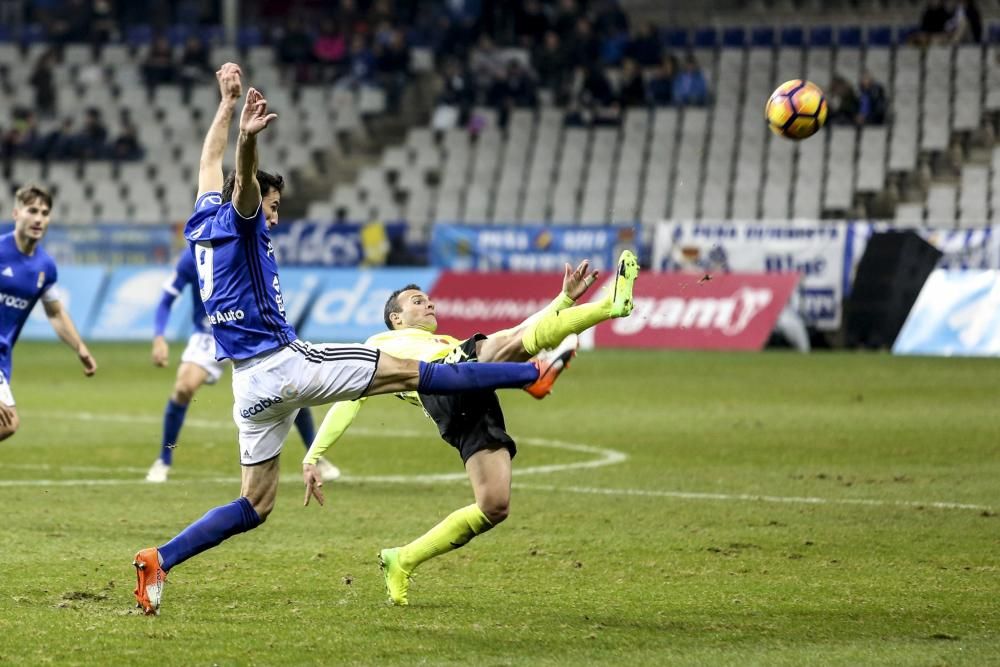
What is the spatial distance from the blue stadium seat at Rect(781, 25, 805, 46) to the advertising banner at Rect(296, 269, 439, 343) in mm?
9943

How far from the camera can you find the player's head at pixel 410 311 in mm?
9477

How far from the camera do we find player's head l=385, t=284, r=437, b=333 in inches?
373

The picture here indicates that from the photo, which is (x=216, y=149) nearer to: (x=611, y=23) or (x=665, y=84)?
(x=665, y=84)

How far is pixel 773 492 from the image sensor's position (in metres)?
12.9

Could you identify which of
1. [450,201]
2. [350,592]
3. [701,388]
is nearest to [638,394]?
[701,388]

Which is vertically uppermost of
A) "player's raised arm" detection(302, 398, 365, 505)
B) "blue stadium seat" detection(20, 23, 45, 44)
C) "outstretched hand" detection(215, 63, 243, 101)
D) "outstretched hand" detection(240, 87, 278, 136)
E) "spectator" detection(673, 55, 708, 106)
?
"blue stadium seat" detection(20, 23, 45, 44)

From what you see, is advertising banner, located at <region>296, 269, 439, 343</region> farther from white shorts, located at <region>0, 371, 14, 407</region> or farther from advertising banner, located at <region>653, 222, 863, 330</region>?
white shorts, located at <region>0, 371, 14, 407</region>

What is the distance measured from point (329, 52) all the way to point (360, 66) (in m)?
1.21

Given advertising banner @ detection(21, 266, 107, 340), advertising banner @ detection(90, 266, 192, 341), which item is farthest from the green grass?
advertising banner @ detection(21, 266, 107, 340)

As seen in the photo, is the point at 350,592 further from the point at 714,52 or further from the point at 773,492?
the point at 714,52

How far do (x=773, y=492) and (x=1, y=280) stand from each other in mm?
5878

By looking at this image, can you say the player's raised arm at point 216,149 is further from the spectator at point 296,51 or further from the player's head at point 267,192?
the spectator at point 296,51

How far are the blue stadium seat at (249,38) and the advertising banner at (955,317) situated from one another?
808 inches

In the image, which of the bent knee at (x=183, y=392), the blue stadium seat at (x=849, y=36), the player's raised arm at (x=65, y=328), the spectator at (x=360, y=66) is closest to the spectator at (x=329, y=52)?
the spectator at (x=360, y=66)
